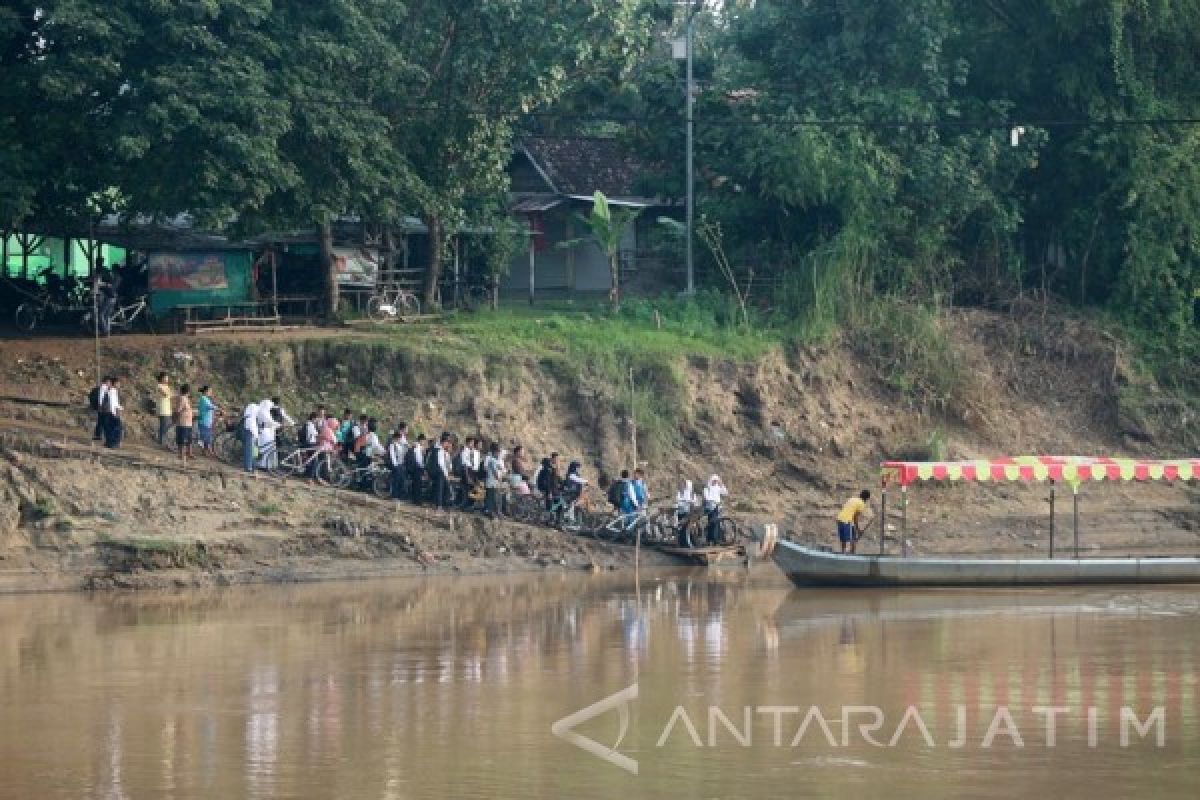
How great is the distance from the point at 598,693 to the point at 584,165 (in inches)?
1054

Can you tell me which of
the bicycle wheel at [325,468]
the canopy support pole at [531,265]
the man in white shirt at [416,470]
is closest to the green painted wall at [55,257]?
the bicycle wheel at [325,468]

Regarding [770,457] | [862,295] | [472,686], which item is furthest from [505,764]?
[862,295]

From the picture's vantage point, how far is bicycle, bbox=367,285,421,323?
3947cm

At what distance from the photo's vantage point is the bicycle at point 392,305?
39.5 metres

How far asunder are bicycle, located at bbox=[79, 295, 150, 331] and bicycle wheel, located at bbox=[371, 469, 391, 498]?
5.98 m

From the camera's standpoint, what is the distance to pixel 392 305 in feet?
131

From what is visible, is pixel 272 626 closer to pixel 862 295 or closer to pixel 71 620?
pixel 71 620

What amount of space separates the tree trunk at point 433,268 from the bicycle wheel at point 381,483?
7.41m

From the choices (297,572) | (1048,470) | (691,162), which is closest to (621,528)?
(297,572)

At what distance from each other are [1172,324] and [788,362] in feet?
29.9

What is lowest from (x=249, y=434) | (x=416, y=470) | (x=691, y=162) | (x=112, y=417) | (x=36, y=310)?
(x=416, y=470)

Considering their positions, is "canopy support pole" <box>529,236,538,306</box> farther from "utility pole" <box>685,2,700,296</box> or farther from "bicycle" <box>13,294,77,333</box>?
"bicycle" <box>13,294,77,333</box>

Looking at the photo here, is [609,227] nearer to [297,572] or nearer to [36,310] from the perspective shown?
[36,310]

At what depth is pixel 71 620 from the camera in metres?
27.4
